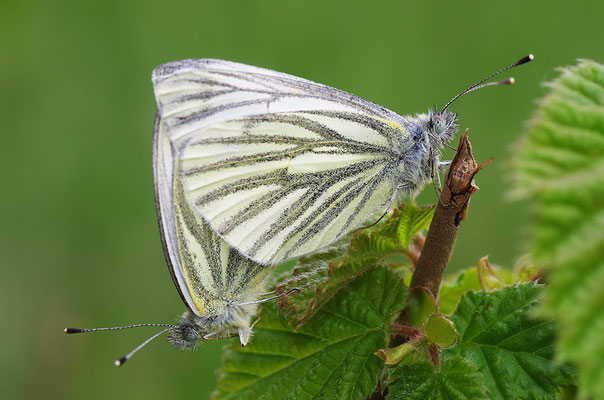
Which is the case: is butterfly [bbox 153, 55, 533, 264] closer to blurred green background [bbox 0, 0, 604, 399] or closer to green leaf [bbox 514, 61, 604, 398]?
green leaf [bbox 514, 61, 604, 398]

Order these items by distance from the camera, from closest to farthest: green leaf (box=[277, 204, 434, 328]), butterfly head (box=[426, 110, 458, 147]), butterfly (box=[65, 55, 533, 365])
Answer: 1. green leaf (box=[277, 204, 434, 328])
2. butterfly (box=[65, 55, 533, 365])
3. butterfly head (box=[426, 110, 458, 147])

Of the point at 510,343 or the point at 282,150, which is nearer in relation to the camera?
the point at 510,343

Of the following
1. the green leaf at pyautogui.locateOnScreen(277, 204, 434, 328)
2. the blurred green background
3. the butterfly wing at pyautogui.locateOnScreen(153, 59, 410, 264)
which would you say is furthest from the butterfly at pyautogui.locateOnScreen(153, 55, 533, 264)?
the blurred green background

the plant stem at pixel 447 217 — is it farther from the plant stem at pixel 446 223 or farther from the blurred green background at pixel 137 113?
the blurred green background at pixel 137 113

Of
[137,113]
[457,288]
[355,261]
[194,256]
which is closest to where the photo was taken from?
[355,261]

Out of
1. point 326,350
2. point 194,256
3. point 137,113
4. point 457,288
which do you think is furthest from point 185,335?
point 137,113

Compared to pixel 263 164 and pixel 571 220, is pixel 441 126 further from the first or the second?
pixel 571 220

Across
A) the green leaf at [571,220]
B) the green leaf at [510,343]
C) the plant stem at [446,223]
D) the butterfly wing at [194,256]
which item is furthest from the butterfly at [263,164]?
the green leaf at [571,220]
